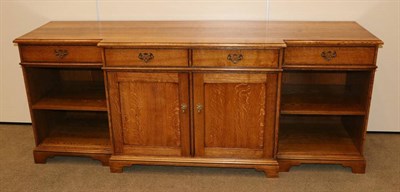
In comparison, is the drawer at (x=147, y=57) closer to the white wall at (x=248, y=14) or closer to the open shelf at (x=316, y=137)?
the white wall at (x=248, y=14)

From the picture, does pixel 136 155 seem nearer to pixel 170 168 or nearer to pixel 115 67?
pixel 170 168

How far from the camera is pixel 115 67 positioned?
83.0 inches

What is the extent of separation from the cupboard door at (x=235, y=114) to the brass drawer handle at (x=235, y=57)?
7 cm

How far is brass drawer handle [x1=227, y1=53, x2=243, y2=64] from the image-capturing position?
204 cm

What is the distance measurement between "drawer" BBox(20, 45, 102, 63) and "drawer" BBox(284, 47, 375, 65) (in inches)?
37.1

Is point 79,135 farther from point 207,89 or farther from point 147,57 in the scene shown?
point 207,89

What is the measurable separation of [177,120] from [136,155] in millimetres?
305

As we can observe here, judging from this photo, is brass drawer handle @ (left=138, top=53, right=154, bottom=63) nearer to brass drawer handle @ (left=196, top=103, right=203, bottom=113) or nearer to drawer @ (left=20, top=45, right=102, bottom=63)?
drawer @ (left=20, top=45, right=102, bottom=63)

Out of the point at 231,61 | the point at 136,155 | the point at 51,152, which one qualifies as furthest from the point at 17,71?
the point at 231,61

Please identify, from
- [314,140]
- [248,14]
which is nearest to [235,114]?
[314,140]

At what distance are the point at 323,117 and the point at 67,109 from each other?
149 centimetres

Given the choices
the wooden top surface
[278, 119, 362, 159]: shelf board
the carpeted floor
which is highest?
the wooden top surface

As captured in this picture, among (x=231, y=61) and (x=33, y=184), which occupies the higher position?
(x=231, y=61)

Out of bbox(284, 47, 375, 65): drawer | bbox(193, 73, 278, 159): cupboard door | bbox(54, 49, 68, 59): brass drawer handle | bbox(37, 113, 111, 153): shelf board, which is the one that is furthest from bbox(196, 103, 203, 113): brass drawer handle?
bbox(54, 49, 68, 59): brass drawer handle
